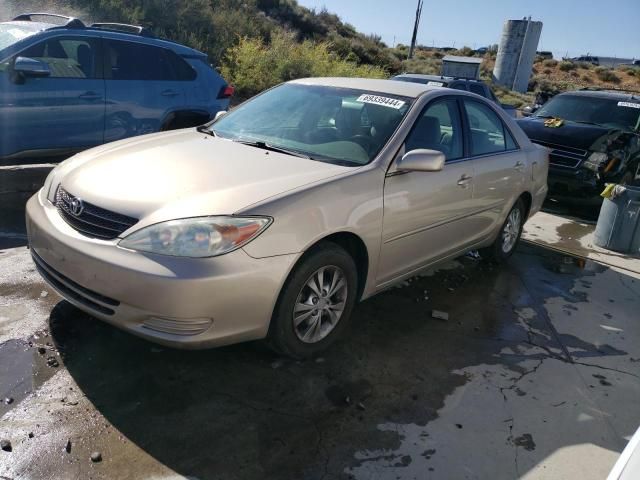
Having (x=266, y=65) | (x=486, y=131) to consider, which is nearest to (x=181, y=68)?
(x=486, y=131)

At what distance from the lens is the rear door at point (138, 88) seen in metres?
6.18

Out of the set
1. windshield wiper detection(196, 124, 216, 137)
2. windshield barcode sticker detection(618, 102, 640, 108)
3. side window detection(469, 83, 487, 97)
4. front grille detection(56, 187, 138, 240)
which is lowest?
front grille detection(56, 187, 138, 240)

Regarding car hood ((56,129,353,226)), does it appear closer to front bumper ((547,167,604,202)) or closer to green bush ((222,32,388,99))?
front bumper ((547,167,604,202))

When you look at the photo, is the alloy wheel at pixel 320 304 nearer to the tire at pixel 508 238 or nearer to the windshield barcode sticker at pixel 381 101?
the windshield barcode sticker at pixel 381 101

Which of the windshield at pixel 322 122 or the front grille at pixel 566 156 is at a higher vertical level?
the windshield at pixel 322 122

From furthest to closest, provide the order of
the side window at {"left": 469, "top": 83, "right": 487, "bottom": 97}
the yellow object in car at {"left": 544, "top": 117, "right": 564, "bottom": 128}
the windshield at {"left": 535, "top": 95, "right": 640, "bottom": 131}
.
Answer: the side window at {"left": 469, "top": 83, "right": 487, "bottom": 97}, the windshield at {"left": 535, "top": 95, "right": 640, "bottom": 131}, the yellow object in car at {"left": 544, "top": 117, "right": 564, "bottom": 128}

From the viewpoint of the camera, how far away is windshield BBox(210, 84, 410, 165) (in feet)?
12.0

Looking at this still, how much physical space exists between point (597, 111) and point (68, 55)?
7.93 meters

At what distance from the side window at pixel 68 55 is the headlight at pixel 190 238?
3944 millimetres

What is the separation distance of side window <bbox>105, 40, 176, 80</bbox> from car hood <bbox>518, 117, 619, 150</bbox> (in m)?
5.58

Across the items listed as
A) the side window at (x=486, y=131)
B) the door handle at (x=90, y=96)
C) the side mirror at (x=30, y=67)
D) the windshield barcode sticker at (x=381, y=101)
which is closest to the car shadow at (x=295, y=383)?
the side window at (x=486, y=131)

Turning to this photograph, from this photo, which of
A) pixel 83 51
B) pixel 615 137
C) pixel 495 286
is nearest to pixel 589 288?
pixel 495 286

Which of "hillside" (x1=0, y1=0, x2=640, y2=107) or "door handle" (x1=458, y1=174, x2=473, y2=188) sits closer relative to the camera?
"door handle" (x1=458, y1=174, x2=473, y2=188)

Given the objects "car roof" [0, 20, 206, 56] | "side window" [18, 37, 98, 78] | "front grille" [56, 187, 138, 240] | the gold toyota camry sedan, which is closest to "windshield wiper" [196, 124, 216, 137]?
the gold toyota camry sedan
